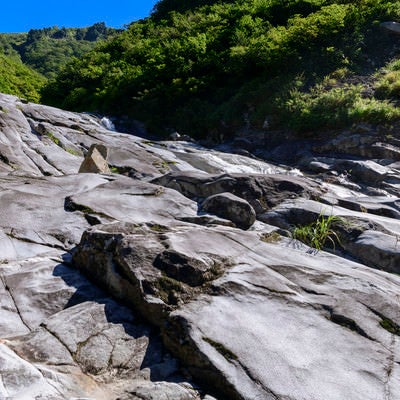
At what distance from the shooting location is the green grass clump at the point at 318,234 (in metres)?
6.32

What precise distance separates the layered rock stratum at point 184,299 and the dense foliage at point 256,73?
9.69m

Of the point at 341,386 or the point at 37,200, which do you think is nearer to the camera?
the point at 341,386

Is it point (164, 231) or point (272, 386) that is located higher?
point (164, 231)

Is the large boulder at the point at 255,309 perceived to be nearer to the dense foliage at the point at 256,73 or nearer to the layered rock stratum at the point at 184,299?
the layered rock stratum at the point at 184,299

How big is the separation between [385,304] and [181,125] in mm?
15816

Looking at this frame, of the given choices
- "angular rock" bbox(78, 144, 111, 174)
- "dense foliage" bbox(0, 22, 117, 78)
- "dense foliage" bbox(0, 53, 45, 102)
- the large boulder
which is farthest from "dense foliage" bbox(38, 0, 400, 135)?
"dense foliage" bbox(0, 22, 117, 78)

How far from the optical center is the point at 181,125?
1930 cm

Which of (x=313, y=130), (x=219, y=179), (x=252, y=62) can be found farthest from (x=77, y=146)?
(x=252, y=62)

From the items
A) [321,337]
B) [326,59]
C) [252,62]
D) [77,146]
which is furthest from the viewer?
[252,62]

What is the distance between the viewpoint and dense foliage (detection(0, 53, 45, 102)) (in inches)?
1034

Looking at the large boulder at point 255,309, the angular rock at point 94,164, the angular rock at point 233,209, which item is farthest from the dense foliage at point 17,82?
the large boulder at point 255,309

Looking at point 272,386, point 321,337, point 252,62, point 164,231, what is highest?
point 252,62

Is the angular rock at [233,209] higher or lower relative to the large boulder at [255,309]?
higher

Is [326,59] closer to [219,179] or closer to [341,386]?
[219,179]
